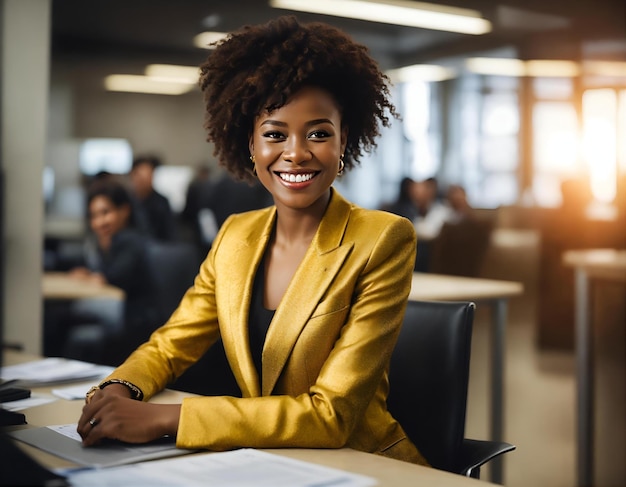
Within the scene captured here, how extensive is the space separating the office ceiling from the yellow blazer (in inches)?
77.9

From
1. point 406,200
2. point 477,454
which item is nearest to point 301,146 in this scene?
point 477,454

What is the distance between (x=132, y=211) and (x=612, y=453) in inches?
114

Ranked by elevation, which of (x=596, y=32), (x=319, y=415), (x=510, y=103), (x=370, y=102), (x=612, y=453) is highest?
(x=596, y=32)

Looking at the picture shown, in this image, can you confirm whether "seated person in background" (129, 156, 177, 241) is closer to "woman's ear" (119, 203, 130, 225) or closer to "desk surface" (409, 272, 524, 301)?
"woman's ear" (119, 203, 130, 225)

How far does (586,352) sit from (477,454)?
2.10 m

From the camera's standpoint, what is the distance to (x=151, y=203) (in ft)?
21.6

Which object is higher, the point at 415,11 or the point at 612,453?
the point at 415,11

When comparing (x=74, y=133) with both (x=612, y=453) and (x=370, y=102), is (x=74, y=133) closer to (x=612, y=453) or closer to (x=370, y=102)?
(x=612, y=453)

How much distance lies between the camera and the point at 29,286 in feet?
12.3

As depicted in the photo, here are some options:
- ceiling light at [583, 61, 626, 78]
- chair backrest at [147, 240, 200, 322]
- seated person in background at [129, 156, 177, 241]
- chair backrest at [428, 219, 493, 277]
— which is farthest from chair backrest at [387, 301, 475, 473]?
seated person in background at [129, 156, 177, 241]

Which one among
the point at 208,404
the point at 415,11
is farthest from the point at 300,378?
the point at 415,11

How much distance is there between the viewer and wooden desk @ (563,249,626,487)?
334 centimetres

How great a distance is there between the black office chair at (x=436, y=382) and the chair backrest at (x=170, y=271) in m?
2.10

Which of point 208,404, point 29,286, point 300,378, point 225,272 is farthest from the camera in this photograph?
point 29,286
